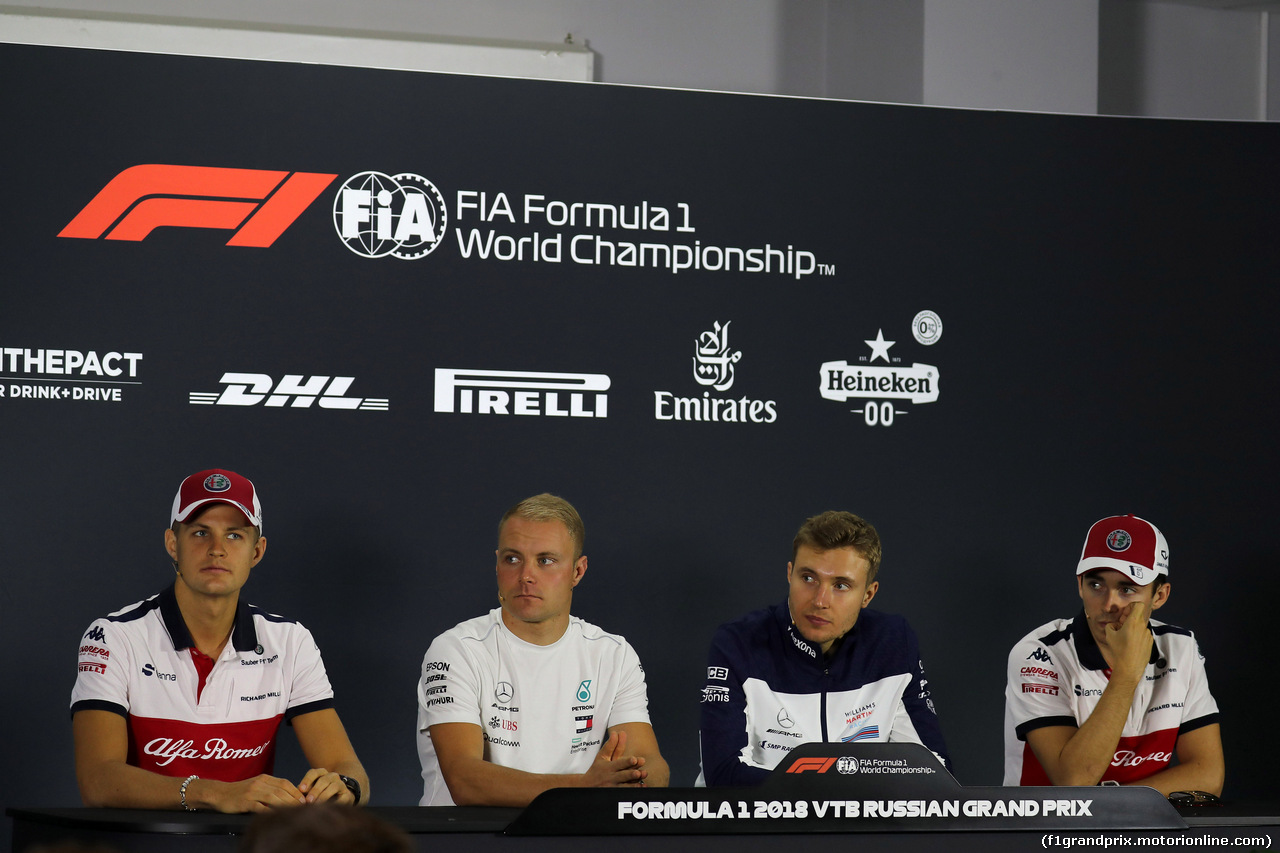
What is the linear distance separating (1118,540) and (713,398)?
3.47 ft

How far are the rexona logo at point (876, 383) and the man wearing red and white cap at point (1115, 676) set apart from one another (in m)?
0.68

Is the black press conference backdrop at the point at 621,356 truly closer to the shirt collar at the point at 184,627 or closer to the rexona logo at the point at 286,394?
the rexona logo at the point at 286,394

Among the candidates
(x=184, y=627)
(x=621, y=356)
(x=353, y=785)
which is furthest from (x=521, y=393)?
(x=353, y=785)

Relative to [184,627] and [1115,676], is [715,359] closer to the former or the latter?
[1115,676]

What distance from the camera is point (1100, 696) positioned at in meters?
2.87

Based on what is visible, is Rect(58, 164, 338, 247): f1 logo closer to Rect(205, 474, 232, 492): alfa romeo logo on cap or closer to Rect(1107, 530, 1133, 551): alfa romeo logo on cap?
Rect(205, 474, 232, 492): alfa romeo logo on cap

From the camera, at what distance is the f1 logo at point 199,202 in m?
3.07

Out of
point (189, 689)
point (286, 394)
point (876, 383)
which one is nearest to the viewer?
point (189, 689)

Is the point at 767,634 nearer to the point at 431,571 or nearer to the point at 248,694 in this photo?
the point at 431,571

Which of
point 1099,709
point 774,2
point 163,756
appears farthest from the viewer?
point 774,2

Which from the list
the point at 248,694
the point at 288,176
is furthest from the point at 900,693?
the point at 288,176

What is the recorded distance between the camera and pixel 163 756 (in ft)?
8.27

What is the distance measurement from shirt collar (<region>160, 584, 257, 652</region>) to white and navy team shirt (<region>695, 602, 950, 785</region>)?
37.9 inches

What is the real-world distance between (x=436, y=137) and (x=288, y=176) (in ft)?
1.26
